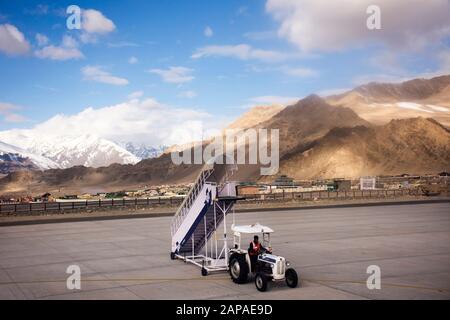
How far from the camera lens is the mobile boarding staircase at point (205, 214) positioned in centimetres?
2066

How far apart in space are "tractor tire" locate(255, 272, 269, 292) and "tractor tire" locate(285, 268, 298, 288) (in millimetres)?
1026

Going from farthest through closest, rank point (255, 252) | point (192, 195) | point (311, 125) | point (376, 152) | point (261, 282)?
point (311, 125) → point (376, 152) → point (192, 195) → point (255, 252) → point (261, 282)

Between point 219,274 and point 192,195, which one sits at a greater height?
point 192,195

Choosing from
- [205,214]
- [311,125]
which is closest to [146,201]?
[205,214]

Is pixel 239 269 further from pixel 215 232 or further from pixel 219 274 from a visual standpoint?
pixel 215 232

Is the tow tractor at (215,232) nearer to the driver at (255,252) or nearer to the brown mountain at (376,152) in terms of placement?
the driver at (255,252)

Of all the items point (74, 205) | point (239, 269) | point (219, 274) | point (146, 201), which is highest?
point (239, 269)

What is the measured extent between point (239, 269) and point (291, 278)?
82.9 inches

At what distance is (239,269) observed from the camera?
1931 centimetres

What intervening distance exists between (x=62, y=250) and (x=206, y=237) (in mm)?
10848

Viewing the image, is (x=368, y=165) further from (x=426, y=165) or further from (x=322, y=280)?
(x=322, y=280)

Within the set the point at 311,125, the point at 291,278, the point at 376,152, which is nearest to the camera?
the point at 291,278

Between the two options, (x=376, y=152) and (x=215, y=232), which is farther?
(x=376, y=152)

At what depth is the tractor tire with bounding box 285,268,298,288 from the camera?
18.7m
